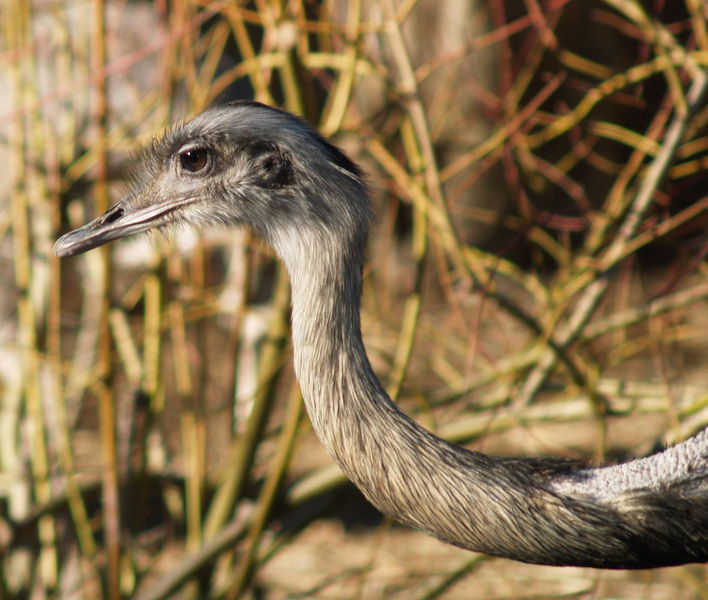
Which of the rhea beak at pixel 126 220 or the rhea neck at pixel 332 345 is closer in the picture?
the rhea neck at pixel 332 345

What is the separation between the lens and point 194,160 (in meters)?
1.72

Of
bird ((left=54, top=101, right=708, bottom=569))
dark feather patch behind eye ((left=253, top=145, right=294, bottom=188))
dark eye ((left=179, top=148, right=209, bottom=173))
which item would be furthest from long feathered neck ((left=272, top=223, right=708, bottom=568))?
dark eye ((left=179, top=148, right=209, bottom=173))

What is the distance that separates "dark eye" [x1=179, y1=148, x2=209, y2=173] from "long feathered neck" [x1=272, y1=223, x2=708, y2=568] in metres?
0.36

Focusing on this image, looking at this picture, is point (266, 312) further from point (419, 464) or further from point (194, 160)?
point (419, 464)

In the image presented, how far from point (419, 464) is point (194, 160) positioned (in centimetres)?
75

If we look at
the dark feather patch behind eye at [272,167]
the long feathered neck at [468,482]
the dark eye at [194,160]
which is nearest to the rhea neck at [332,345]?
the long feathered neck at [468,482]

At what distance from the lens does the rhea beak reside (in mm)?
1702

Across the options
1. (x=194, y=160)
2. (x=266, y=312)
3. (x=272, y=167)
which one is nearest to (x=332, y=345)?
(x=272, y=167)

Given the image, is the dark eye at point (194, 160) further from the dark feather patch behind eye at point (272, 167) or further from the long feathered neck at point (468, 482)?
the long feathered neck at point (468, 482)

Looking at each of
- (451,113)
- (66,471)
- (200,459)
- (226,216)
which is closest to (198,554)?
(200,459)

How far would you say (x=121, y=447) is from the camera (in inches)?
123

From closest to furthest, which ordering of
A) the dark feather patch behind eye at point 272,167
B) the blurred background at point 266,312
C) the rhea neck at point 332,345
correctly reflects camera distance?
the rhea neck at point 332,345 → the dark feather patch behind eye at point 272,167 → the blurred background at point 266,312

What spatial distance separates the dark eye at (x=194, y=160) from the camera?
5.57 ft

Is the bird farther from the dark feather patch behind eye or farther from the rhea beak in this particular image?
the rhea beak
